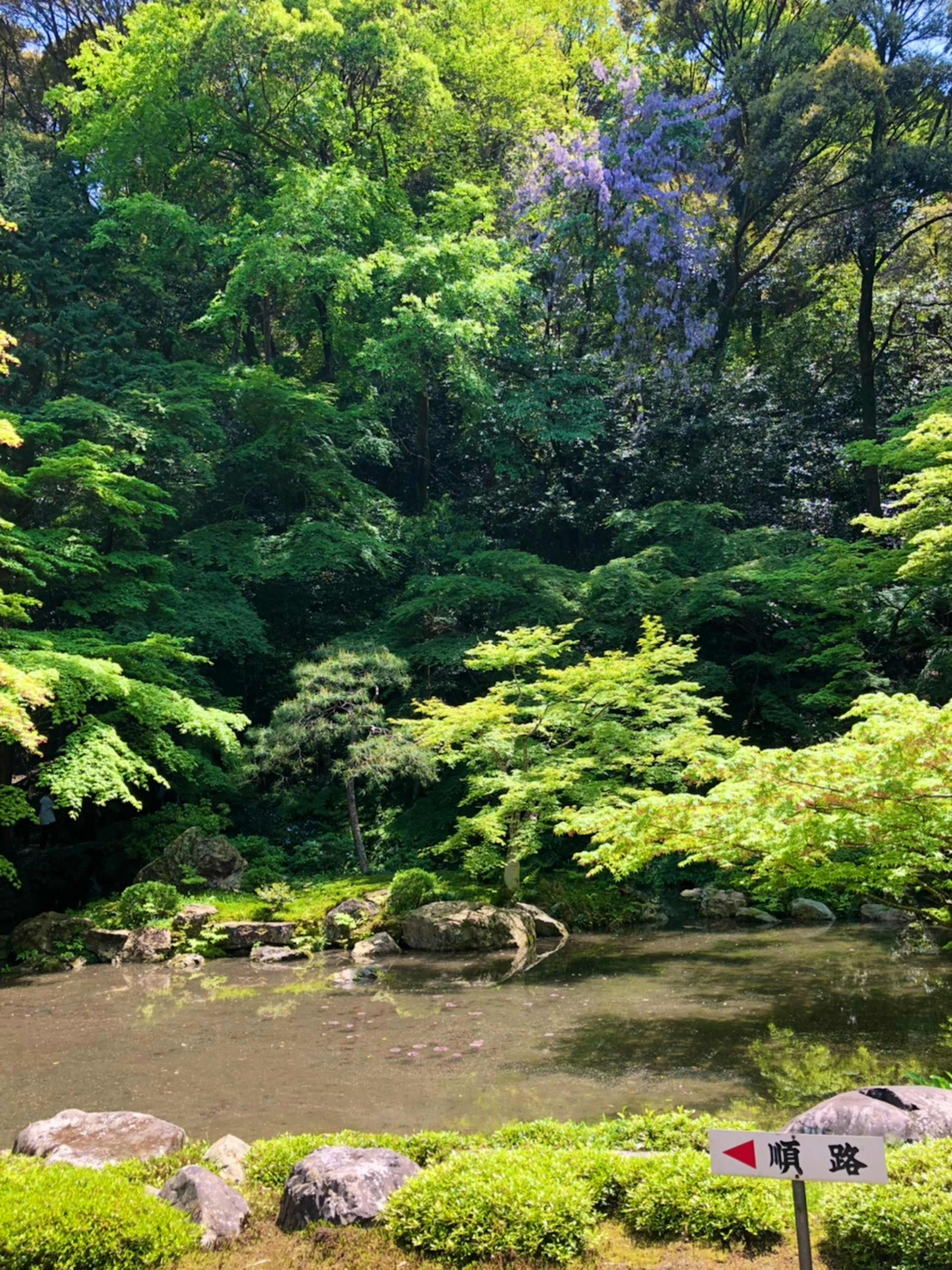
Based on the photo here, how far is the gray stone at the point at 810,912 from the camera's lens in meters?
12.8

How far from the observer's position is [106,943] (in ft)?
42.2

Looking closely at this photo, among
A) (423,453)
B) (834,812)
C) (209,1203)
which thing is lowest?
(209,1203)

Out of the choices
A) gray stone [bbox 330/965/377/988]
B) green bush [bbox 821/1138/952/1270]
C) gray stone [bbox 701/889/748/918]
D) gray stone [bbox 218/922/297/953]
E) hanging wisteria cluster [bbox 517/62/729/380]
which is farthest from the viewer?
→ hanging wisteria cluster [bbox 517/62/729/380]

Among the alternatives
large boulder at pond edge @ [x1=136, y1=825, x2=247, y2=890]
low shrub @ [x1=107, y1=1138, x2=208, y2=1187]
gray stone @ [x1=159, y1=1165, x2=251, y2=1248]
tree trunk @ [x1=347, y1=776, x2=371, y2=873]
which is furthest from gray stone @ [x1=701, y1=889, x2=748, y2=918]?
gray stone @ [x1=159, y1=1165, x2=251, y2=1248]

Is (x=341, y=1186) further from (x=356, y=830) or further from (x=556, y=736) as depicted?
(x=356, y=830)

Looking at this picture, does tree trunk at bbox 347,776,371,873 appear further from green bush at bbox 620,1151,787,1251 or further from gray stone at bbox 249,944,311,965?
green bush at bbox 620,1151,787,1251

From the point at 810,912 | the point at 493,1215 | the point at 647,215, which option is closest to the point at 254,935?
the point at 810,912

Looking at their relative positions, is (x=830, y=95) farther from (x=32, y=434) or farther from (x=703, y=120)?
(x=32, y=434)

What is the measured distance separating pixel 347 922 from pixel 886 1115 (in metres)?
8.85

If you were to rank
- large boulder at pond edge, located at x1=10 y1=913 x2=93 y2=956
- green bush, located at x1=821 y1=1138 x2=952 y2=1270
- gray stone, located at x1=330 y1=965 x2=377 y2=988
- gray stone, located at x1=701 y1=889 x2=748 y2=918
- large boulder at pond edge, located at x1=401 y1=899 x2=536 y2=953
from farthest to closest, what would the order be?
gray stone, located at x1=701 y1=889 x2=748 y2=918
large boulder at pond edge, located at x1=10 y1=913 x2=93 y2=956
large boulder at pond edge, located at x1=401 y1=899 x2=536 y2=953
gray stone, located at x1=330 y1=965 x2=377 y2=988
green bush, located at x1=821 y1=1138 x2=952 y2=1270

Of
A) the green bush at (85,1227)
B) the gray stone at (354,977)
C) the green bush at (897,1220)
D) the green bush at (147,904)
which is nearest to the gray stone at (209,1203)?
the green bush at (85,1227)

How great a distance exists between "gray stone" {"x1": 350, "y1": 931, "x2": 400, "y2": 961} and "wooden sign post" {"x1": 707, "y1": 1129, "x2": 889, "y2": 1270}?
946 centimetres

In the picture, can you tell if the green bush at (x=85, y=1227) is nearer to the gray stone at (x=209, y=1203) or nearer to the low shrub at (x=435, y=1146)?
the gray stone at (x=209, y=1203)

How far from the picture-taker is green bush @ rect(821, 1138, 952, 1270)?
144 inches
